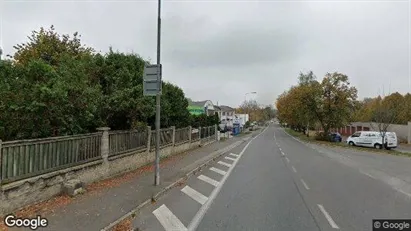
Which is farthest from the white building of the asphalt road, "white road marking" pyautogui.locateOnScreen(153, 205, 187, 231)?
"white road marking" pyautogui.locateOnScreen(153, 205, 187, 231)

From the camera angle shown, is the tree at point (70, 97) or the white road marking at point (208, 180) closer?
the tree at point (70, 97)

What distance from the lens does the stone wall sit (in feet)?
26.6

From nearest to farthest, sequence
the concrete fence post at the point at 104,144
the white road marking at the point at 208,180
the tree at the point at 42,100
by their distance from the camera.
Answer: the tree at the point at 42,100, the concrete fence post at the point at 104,144, the white road marking at the point at 208,180

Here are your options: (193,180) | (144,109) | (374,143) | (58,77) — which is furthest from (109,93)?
(374,143)

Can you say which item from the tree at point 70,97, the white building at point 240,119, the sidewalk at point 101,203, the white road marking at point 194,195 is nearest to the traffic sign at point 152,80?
the tree at point 70,97

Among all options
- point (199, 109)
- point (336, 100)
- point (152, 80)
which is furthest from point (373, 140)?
point (152, 80)

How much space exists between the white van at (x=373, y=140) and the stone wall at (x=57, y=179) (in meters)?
30.6

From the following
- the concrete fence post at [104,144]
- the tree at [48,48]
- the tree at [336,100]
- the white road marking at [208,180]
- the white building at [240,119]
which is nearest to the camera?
the concrete fence post at [104,144]

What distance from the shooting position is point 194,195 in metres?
11.1

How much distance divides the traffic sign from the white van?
32.9 meters

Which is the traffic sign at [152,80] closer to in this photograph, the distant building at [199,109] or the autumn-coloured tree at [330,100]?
the distant building at [199,109]

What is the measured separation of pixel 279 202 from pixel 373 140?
112 feet

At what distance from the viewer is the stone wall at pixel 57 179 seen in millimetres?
8094

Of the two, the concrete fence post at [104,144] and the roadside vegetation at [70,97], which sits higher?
the roadside vegetation at [70,97]
